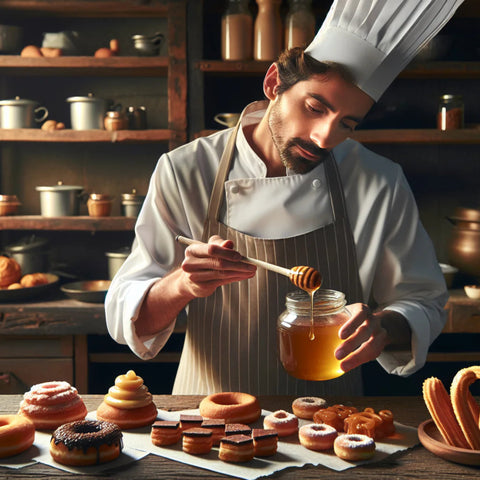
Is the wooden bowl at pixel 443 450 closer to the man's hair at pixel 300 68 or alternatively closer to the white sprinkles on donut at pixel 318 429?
the white sprinkles on donut at pixel 318 429

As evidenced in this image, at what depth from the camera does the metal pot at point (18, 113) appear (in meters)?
3.32

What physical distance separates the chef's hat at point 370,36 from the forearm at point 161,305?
77 centimetres

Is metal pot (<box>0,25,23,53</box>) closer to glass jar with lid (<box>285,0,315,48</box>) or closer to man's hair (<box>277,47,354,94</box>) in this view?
glass jar with lid (<box>285,0,315,48</box>)

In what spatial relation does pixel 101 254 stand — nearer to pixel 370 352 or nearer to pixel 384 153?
pixel 384 153

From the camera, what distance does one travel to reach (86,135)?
3.30 m

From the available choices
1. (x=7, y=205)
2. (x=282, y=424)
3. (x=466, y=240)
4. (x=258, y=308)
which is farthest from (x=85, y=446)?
(x=466, y=240)

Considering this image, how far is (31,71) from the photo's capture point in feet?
11.5

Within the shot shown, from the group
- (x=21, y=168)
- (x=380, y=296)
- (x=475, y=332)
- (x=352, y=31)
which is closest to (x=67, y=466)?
(x=380, y=296)

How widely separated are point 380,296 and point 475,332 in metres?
1.21

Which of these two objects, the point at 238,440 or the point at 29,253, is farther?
the point at 29,253

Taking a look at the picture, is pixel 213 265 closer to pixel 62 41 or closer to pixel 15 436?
pixel 15 436

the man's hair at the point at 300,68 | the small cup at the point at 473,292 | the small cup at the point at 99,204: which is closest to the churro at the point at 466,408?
the man's hair at the point at 300,68

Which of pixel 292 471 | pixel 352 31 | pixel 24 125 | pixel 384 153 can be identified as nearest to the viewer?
pixel 292 471

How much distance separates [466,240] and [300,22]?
1349 millimetres
